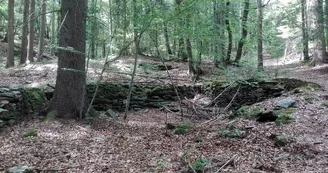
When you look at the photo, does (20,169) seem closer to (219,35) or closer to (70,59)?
(70,59)

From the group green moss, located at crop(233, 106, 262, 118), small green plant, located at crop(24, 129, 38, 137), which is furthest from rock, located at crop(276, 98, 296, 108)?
small green plant, located at crop(24, 129, 38, 137)

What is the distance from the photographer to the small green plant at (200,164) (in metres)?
4.36

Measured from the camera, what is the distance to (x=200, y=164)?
14.5ft

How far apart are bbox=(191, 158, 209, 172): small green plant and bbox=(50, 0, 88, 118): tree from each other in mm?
4108

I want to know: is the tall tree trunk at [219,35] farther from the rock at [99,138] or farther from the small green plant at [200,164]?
the small green plant at [200,164]

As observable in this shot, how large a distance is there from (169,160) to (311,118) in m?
3.74

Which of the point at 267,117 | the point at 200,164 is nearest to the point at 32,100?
the point at 200,164

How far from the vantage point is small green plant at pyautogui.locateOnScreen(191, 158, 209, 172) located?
4359 mm

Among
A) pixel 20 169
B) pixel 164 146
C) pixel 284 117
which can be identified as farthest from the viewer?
pixel 284 117

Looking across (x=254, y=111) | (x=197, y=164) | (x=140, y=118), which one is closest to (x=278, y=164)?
(x=197, y=164)

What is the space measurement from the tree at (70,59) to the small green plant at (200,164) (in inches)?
162

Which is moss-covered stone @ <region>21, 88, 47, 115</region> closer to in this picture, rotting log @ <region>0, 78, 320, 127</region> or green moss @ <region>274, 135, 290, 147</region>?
rotting log @ <region>0, 78, 320, 127</region>

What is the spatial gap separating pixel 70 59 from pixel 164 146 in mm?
3543

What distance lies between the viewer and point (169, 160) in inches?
194
